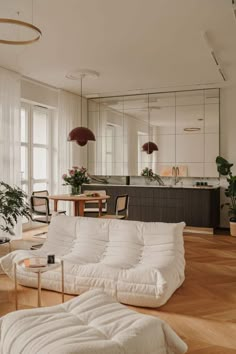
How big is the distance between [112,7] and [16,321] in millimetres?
3111

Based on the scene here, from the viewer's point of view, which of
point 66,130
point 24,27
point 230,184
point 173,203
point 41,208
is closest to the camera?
point 24,27

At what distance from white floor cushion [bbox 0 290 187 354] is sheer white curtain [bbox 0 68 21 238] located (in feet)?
13.5

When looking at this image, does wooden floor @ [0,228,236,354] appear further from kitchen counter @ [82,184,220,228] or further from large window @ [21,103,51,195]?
large window @ [21,103,51,195]

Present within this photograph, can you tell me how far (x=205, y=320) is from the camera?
3068 millimetres

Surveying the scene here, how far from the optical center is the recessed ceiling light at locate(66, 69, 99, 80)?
6143 millimetres

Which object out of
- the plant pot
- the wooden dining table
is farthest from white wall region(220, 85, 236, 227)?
the wooden dining table

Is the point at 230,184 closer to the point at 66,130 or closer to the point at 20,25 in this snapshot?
the point at 66,130

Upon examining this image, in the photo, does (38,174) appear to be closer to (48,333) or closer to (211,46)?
(211,46)

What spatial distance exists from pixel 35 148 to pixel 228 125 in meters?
3.96

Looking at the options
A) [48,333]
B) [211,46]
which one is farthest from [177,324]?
[211,46]

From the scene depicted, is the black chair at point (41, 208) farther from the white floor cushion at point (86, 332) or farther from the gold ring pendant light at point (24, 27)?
the white floor cushion at point (86, 332)

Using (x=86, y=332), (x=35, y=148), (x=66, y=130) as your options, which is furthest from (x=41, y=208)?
(x=86, y=332)

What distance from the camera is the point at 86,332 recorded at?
2.07 m

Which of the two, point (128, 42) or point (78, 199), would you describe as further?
point (78, 199)
